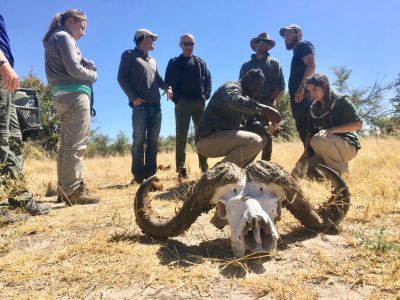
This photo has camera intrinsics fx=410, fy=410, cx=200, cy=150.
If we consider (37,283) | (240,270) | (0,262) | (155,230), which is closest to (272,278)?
(240,270)

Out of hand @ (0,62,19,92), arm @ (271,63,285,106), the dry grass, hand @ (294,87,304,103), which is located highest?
arm @ (271,63,285,106)

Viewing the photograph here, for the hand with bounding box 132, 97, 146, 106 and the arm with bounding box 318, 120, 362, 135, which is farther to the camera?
the hand with bounding box 132, 97, 146, 106

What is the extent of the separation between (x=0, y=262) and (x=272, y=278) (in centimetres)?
187

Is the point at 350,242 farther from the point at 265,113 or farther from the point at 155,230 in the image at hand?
the point at 265,113

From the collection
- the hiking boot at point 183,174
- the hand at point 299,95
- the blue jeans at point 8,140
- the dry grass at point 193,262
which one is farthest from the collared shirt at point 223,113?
the blue jeans at point 8,140

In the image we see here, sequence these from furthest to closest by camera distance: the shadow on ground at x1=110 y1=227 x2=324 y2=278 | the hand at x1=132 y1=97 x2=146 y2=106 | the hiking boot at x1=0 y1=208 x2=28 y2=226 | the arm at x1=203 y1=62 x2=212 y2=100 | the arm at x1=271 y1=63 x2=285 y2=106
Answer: the arm at x1=203 y1=62 x2=212 y2=100, the arm at x1=271 y1=63 x2=285 y2=106, the hand at x1=132 y1=97 x2=146 y2=106, the hiking boot at x1=0 y1=208 x2=28 y2=226, the shadow on ground at x1=110 y1=227 x2=324 y2=278

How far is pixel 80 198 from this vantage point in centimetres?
499

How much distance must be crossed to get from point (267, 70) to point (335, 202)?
3799 mm

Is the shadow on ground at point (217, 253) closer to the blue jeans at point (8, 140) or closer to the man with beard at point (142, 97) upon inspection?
the blue jeans at point (8, 140)

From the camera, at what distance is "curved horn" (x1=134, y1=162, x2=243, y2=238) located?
9.33ft

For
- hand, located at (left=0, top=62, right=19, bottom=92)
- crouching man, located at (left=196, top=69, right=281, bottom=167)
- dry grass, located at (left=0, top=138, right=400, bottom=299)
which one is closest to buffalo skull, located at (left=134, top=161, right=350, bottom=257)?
dry grass, located at (left=0, top=138, right=400, bottom=299)

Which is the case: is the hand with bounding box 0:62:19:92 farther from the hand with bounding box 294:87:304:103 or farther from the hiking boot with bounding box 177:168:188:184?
the hand with bounding box 294:87:304:103

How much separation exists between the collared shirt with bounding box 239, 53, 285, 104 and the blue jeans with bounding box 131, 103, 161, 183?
1706 mm

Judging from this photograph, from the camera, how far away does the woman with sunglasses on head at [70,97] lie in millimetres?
4812
